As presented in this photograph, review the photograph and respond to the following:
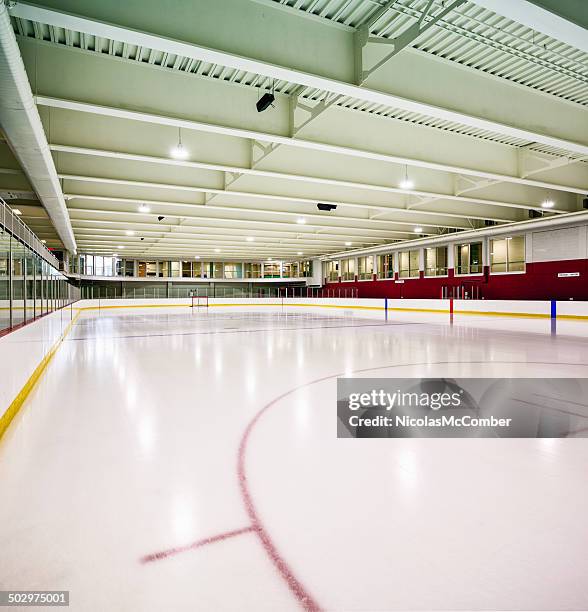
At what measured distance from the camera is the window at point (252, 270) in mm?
43062

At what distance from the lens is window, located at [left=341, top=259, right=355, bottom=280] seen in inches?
1376

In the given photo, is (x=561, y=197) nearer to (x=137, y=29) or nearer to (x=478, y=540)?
(x=137, y=29)

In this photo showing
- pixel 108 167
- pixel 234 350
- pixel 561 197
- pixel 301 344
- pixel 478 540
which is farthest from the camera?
pixel 561 197

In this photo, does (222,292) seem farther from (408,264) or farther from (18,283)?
(18,283)

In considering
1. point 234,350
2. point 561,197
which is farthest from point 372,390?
point 561,197

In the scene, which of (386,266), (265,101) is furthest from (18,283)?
(386,266)

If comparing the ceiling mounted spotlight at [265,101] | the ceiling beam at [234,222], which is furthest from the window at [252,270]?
the ceiling mounted spotlight at [265,101]

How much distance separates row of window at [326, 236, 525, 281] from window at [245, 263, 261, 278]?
10423 mm

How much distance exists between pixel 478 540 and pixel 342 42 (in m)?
6.62

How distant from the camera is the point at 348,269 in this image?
1404 inches

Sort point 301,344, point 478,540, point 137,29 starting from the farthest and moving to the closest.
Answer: point 301,344 → point 137,29 → point 478,540

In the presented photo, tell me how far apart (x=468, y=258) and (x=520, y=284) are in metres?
4.47

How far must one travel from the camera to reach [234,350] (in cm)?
849

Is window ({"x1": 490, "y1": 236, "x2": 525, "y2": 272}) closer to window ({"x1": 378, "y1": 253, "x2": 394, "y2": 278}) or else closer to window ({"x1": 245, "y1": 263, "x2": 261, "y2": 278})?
window ({"x1": 378, "y1": 253, "x2": 394, "y2": 278})
